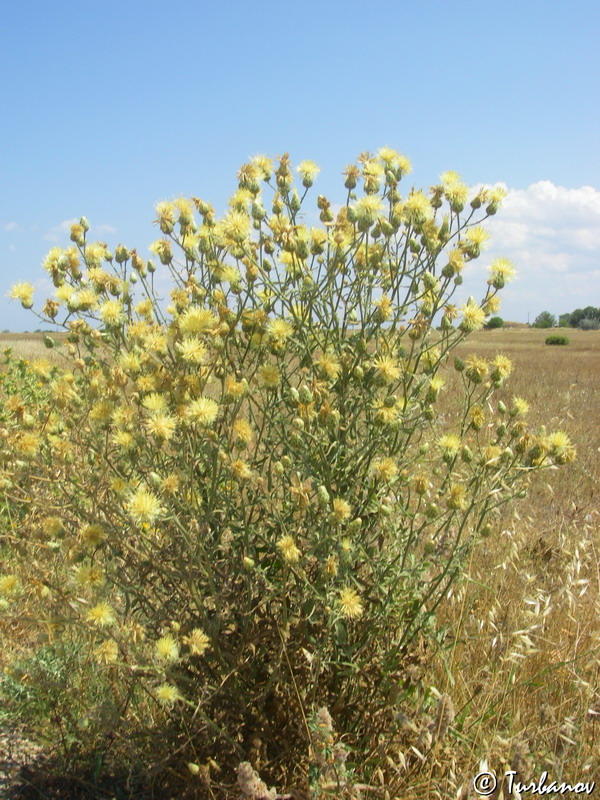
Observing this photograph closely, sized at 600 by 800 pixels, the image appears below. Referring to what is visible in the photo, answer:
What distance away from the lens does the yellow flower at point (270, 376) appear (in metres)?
1.98

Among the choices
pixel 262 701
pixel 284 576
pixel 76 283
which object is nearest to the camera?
pixel 284 576

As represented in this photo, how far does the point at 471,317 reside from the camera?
2088mm

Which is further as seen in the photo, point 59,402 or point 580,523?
point 580,523

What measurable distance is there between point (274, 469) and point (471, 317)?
0.77 meters

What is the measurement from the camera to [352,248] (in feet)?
6.96

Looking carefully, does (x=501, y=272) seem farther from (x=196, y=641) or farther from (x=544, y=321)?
(x=544, y=321)

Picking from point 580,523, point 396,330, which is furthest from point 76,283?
point 580,523

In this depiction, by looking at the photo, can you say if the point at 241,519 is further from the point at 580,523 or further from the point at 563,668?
the point at 580,523

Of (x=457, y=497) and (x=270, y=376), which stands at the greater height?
(x=270, y=376)

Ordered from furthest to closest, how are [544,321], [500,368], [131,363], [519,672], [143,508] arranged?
[544,321] < [519,672] < [500,368] < [131,363] < [143,508]

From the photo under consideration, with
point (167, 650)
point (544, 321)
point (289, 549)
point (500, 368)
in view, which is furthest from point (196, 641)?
point (544, 321)

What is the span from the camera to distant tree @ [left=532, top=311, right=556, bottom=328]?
226 ft

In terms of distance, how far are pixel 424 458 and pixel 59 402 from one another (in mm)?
1171

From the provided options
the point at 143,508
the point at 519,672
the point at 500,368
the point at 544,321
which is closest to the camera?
the point at 143,508
